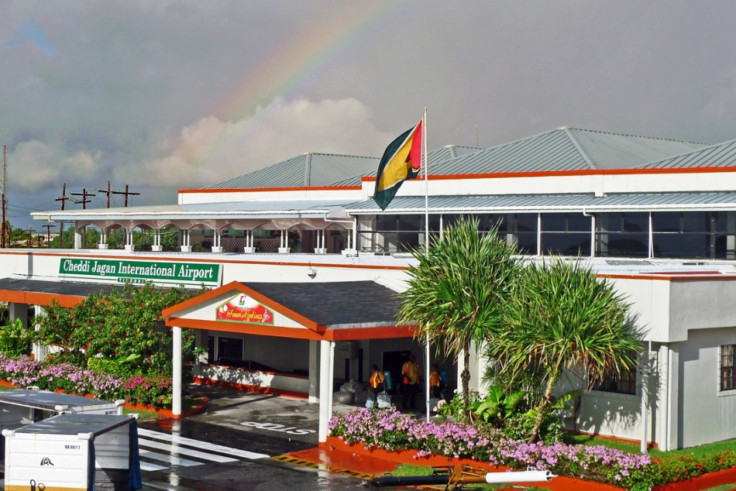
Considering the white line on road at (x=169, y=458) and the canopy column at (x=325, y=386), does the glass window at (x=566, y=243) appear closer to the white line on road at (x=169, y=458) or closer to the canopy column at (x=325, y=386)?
the canopy column at (x=325, y=386)

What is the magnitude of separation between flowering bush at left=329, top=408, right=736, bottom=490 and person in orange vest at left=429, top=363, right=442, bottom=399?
4017mm

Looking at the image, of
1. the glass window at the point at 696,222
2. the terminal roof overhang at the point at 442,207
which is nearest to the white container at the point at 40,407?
the terminal roof overhang at the point at 442,207

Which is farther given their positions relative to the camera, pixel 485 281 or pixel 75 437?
pixel 485 281

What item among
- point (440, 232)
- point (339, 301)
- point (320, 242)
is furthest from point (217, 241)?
point (339, 301)

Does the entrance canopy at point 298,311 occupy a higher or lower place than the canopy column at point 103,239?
lower

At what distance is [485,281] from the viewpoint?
24.1 m

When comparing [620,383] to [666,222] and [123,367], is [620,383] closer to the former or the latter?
[666,222]

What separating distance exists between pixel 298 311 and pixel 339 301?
7.67 ft

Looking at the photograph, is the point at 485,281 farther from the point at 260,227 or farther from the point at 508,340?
the point at 260,227

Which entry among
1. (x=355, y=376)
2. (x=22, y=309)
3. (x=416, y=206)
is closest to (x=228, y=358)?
(x=355, y=376)

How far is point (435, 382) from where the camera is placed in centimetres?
2883

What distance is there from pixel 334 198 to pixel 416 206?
13.4 metres

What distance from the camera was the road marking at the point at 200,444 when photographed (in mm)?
24250

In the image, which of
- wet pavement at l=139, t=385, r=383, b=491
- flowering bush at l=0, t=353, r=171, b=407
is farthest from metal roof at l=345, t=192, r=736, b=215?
flowering bush at l=0, t=353, r=171, b=407
